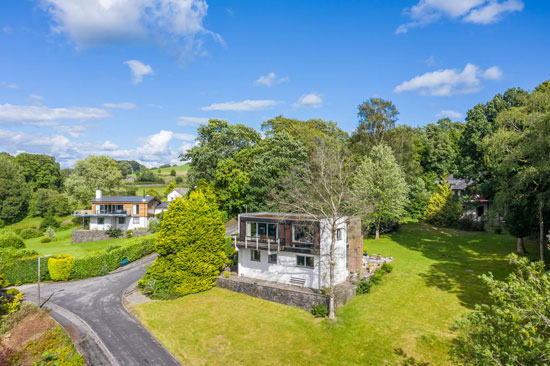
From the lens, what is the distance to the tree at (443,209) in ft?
163

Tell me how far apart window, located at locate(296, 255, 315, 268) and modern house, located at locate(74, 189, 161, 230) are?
126 feet

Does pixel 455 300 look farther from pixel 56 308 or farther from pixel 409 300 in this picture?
pixel 56 308

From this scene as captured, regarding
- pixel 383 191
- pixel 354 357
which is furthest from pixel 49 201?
pixel 354 357

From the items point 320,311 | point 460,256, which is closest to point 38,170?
point 320,311

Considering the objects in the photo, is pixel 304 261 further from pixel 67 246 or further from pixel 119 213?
pixel 119 213

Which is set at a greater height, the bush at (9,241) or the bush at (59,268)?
the bush at (9,241)

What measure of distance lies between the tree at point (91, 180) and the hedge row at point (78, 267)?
41.2 meters

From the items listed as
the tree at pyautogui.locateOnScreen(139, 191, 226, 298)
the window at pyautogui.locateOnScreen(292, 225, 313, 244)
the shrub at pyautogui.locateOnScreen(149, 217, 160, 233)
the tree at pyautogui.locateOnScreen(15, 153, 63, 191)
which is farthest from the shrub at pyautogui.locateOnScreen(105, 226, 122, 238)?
the tree at pyautogui.locateOnScreen(15, 153, 63, 191)

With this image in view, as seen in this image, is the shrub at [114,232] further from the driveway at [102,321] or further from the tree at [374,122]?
the tree at [374,122]

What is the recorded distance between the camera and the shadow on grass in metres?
25.6

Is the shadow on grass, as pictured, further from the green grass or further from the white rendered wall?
the green grass

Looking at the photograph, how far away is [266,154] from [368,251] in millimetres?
19139

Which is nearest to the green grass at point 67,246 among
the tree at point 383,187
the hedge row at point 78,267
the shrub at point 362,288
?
the hedge row at point 78,267

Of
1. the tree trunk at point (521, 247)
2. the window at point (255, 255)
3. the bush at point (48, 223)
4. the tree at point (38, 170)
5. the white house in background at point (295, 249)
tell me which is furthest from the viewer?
the tree at point (38, 170)
